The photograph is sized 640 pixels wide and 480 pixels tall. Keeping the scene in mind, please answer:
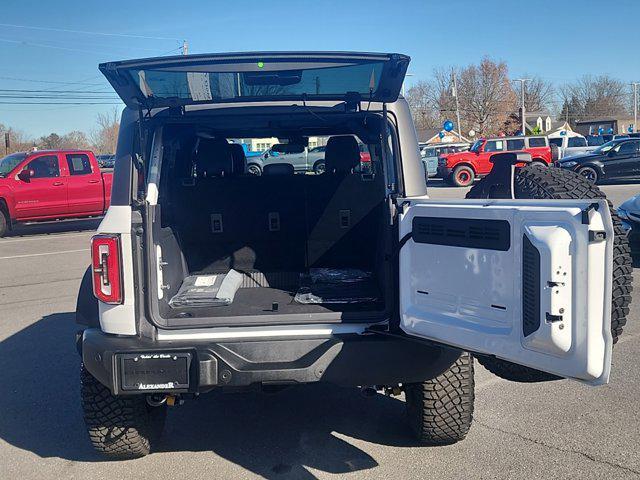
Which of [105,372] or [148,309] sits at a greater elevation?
[148,309]

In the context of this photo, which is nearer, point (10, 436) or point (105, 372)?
point (105, 372)

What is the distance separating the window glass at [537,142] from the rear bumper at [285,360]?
2593 centimetres

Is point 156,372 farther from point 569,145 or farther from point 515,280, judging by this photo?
point 569,145

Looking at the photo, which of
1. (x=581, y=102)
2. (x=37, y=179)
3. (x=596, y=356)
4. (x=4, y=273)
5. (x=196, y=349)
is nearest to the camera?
(x=596, y=356)

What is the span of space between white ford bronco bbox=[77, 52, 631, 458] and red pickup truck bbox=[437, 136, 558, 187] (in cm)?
2328

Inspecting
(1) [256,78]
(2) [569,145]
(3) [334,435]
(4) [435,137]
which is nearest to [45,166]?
(3) [334,435]

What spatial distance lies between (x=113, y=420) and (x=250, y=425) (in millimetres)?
982

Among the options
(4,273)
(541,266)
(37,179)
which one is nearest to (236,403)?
(541,266)

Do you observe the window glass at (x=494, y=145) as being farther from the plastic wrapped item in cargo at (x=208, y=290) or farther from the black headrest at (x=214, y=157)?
the plastic wrapped item in cargo at (x=208, y=290)

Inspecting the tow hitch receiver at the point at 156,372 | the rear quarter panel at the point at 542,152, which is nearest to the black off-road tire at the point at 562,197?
the tow hitch receiver at the point at 156,372

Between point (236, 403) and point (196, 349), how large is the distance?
1.59m

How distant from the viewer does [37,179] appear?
15.3m

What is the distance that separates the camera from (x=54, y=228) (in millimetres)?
17047

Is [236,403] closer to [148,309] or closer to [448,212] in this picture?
[148,309]
